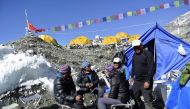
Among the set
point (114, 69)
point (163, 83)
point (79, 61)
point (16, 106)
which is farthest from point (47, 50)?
point (114, 69)

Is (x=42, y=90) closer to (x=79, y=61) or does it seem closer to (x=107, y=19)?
(x=79, y=61)

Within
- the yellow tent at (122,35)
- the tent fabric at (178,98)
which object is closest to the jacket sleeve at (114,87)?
the tent fabric at (178,98)

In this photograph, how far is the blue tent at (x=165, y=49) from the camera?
1218 centimetres

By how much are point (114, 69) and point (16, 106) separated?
Result: 3345mm

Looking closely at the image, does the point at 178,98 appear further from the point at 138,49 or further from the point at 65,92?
the point at 65,92

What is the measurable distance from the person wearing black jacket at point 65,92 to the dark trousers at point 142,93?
1.18 meters

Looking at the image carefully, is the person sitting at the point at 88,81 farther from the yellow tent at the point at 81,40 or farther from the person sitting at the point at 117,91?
the yellow tent at the point at 81,40

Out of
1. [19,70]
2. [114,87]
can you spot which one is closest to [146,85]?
[114,87]

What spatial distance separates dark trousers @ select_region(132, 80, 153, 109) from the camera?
304 inches

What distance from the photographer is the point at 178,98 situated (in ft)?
26.7

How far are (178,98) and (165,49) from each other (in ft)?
14.3

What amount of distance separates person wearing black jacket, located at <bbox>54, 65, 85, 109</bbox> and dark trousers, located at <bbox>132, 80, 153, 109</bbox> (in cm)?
118

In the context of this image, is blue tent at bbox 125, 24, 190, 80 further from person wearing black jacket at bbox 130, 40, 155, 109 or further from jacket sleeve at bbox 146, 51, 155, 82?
jacket sleeve at bbox 146, 51, 155, 82

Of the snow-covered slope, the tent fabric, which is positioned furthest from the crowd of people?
the snow-covered slope
